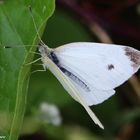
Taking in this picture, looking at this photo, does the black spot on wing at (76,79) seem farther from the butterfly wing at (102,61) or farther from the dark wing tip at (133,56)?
the dark wing tip at (133,56)

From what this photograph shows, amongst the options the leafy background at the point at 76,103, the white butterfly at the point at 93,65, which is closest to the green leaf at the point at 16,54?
the white butterfly at the point at 93,65

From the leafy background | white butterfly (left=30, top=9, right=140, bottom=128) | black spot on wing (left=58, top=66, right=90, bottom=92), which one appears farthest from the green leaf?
the leafy background

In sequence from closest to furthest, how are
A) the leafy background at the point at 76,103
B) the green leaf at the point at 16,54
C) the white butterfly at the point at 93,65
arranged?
the green leaf at the point at 16,54 → the white butterfly at the point at 93,65 → the leafy background at the point at 76,103

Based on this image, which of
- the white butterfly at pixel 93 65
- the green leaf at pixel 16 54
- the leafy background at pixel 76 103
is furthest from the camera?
the leafy background at pixel 76 103

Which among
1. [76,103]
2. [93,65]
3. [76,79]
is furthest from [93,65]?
[76,103]

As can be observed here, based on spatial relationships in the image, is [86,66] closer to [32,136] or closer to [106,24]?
[32,136]
